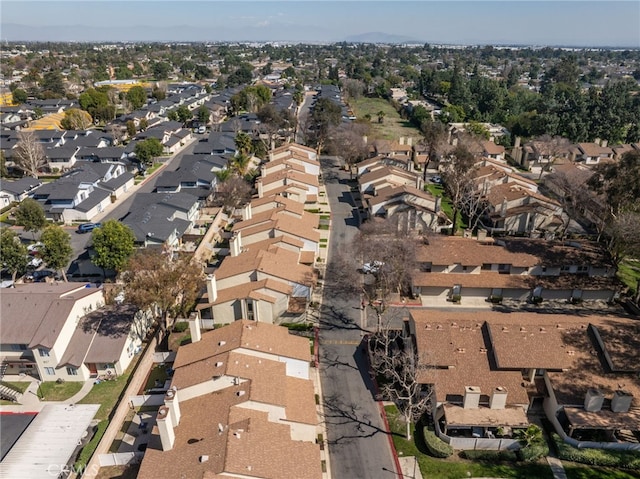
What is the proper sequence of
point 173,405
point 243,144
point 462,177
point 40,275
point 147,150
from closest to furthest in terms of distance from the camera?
point 173,405 → point 40,275 → point 462,177 → point 147,150 → point 243,144

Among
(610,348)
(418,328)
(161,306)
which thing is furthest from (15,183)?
(610,348)

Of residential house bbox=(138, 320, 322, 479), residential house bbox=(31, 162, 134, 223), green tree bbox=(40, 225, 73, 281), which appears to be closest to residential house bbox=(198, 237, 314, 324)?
residential house bbox=(138, 320, 322, 479)

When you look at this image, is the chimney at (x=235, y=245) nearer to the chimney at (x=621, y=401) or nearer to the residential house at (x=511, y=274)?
the residential house at (x=511, y=274)

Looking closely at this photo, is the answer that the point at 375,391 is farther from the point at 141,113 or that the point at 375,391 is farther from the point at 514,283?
the point at 141,113

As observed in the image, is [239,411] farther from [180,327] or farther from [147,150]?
[147,150]

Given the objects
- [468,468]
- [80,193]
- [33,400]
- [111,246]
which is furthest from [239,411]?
[80,193]

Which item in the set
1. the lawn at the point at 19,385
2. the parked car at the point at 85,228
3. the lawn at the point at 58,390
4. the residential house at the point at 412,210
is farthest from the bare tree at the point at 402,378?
the parked car at the point at 85,228

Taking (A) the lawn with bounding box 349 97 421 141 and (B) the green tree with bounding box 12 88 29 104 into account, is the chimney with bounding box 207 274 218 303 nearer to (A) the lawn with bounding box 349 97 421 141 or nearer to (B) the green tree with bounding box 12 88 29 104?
(A) the lawn with bounding box 349 97 421 141
